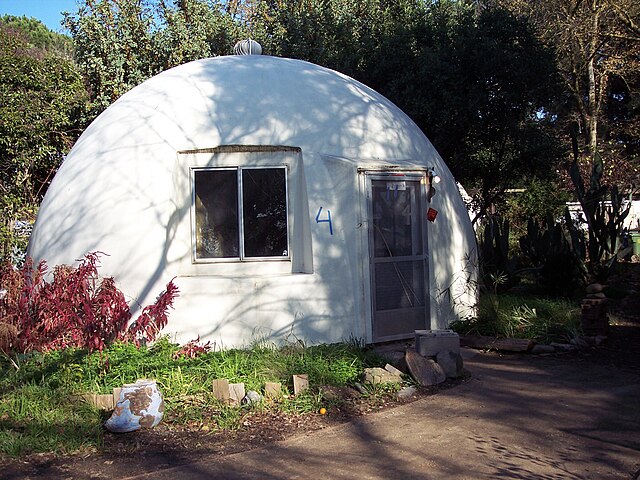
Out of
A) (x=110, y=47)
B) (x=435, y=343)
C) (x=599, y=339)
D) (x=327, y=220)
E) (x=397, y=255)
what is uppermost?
(x=110, y=47)

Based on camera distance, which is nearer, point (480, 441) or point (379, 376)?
point (480, 441)

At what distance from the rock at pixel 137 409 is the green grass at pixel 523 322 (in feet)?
16.5

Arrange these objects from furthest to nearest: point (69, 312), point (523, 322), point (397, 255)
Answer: point (523, 322)
point (397, 255)
point (69, 312)

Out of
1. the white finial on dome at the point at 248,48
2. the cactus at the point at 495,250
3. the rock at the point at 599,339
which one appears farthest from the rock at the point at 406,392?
the white finial on dome at the point at 248,48

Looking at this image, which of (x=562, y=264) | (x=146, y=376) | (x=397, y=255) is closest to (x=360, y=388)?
(x=146, y=376)

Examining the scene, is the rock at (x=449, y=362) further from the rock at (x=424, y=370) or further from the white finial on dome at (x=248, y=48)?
the white finial on dome at (x=248, y=48)

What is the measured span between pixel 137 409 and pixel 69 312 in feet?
6.60

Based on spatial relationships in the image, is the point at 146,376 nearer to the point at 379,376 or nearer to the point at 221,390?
the point at 221,390

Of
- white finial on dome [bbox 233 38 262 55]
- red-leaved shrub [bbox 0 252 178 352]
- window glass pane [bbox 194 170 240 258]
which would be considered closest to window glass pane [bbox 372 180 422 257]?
window glass pane [bbox 194 170 240 258]

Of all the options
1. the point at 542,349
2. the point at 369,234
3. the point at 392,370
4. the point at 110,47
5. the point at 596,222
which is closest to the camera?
the point at 392,370

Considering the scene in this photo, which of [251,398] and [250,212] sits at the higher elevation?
[250,212]

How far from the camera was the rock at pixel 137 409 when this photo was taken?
5801mm

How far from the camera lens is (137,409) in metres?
5.87

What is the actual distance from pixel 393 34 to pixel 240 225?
348 inches
